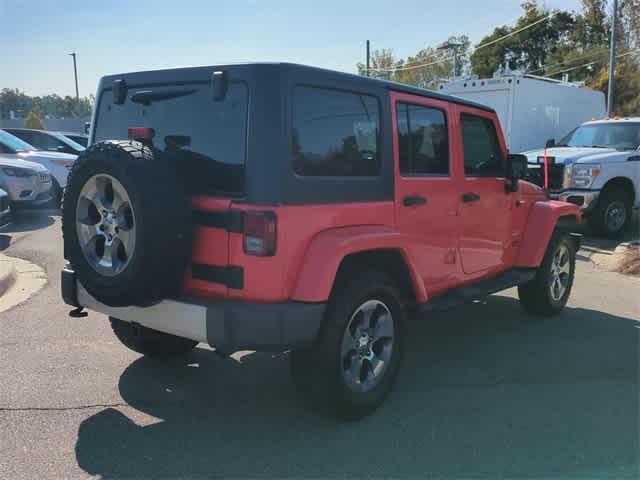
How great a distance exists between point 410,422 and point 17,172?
31.2 feet

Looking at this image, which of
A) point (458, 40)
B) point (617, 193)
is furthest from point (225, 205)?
point (458, 40)

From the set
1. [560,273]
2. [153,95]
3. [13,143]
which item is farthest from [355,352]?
[13,143]

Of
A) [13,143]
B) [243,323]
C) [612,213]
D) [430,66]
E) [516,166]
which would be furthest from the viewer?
[430,66]

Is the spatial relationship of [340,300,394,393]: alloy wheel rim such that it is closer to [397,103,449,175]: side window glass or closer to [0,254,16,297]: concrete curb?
[397,103,449,175]: side window glass

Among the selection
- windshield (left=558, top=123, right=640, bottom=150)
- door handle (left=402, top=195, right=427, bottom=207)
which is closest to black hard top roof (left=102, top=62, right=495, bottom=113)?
door handle (left=402, top=195, right=427, bottom=207)

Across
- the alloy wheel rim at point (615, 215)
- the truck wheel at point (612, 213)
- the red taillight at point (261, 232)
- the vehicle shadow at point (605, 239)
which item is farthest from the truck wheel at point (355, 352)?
the alloy wheel rim at point (615, 215)

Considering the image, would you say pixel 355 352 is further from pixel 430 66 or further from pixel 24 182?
pixel 430 66

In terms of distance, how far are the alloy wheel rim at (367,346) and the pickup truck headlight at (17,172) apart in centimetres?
917

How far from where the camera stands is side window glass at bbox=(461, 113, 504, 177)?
4.66 metres

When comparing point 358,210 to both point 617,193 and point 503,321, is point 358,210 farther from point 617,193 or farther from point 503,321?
point 617,193

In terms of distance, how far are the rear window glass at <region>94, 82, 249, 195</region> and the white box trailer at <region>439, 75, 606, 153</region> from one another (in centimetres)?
1001

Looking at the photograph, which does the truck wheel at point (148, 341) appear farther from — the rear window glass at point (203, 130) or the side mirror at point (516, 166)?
the side mirror at point (516, 166)

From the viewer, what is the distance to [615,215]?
33.1ft

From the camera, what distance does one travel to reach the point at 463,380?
4.26 metres
